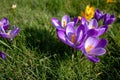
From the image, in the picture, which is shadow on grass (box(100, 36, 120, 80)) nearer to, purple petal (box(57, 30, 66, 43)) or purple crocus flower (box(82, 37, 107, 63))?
purple crocus flower (box(82, 37, 107, 63))

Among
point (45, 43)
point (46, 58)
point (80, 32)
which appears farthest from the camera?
point (45, 43)

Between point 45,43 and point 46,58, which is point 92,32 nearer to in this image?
point 46,58

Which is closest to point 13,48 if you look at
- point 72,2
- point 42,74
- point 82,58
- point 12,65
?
point 12,65

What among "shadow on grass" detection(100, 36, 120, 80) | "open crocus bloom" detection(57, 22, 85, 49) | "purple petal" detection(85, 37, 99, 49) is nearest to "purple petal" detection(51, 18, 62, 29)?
"open crocus bloom" detection(57, 22, 85, 49)

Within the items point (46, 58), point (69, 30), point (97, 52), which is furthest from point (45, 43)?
point (97, 52)

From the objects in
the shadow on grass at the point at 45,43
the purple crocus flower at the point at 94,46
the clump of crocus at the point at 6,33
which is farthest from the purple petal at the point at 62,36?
the clump of crocus at the point at 6,33

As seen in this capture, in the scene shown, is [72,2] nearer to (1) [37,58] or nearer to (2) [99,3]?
(2) [99,3]
